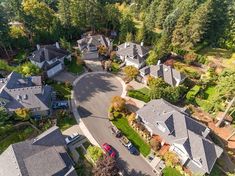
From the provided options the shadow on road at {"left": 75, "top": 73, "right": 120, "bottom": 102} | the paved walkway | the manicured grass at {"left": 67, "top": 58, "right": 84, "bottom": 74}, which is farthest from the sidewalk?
the manicured grass at {"left": 67, "top": 58, "right": 84, "bottom": 74}

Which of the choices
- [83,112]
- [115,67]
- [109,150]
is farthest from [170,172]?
[115,67]

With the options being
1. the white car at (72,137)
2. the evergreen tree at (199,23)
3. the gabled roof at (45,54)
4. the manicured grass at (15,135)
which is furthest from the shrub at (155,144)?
the evergreen tree at (199,23)

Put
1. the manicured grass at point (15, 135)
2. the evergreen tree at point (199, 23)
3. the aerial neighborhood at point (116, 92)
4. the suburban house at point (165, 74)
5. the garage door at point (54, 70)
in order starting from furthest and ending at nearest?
the evergreen tree at point (199, 23), the garage door at point (54, 70), the suburban house at point (165, 74), the manicured grass at point (15, 135), the aerial neighborhood at point (116, 92)

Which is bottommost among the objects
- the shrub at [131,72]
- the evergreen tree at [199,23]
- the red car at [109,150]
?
the red car at [109,150]

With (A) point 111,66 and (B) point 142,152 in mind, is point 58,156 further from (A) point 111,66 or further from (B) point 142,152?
(A) point 111,66

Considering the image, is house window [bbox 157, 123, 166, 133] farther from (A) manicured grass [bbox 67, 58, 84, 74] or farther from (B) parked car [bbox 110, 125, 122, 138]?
(A) manicured grass [bbox 67, 58, 84, 74]

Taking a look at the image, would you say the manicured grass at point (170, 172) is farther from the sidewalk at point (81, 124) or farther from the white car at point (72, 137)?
the white car at point (72, 137)

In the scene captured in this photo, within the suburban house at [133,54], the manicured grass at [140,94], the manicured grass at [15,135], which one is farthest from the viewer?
the suburban house at [133,54]
